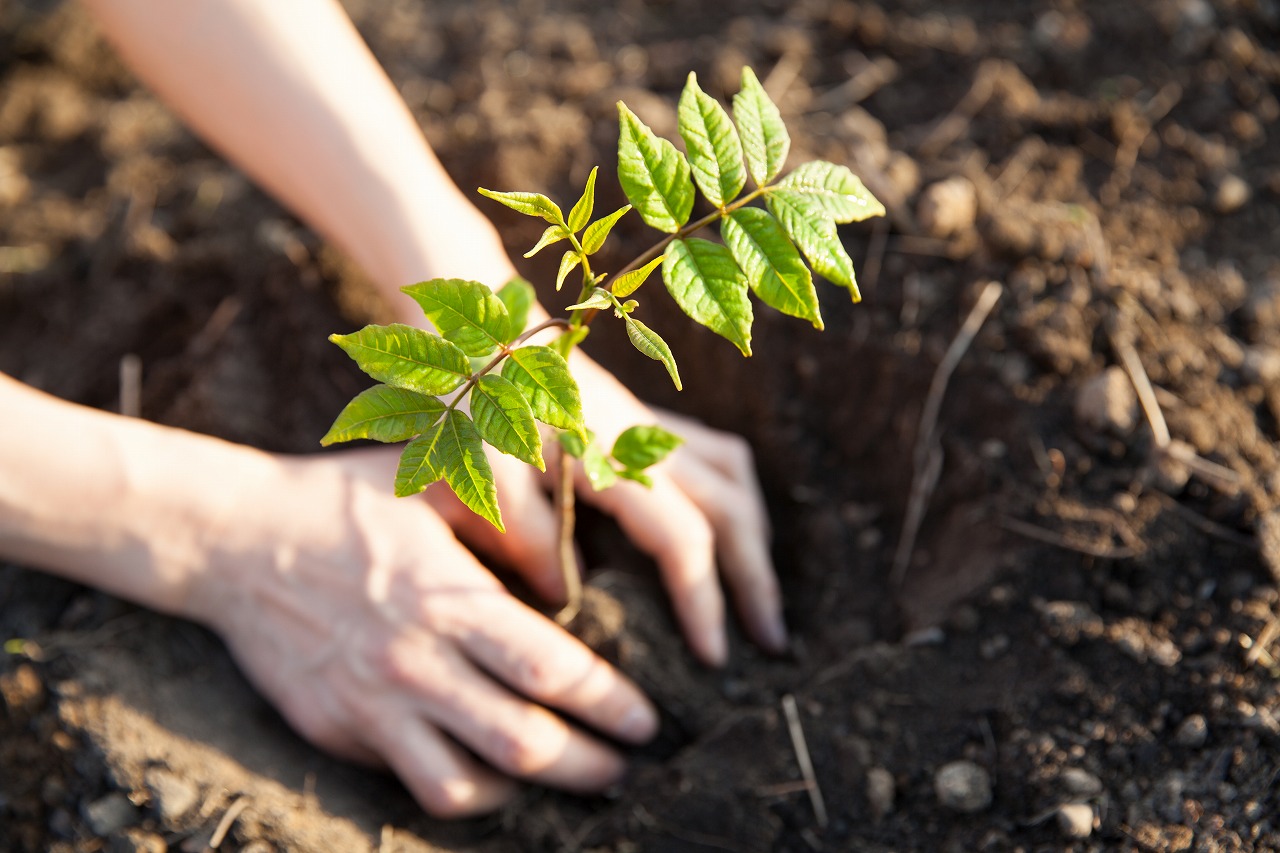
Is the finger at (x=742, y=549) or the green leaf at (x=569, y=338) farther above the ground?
the green leaf at (x=569, y=338)

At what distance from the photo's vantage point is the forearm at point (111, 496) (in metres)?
1.61

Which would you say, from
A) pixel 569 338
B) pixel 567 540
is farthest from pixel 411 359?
pixel 567 540

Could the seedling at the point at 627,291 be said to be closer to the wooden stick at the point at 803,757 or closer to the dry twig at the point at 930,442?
the wooden stick at the point at 803,757

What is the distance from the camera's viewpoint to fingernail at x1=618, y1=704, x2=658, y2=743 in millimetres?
1675

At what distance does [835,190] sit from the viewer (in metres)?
1.03

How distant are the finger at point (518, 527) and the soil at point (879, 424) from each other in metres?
0.12

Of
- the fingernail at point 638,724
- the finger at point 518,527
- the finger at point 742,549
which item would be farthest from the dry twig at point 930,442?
the finger at point 518,527

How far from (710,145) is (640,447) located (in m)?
0.40

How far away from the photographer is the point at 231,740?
167cm

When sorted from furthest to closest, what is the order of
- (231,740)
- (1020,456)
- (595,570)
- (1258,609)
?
(595,570) → (1020,456) → (231,740) → (1258,609)

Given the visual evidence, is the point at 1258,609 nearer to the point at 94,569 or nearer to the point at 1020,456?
the point at 1020,456

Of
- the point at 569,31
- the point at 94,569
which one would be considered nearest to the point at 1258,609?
the point at 94,569

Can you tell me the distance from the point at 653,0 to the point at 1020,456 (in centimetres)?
180

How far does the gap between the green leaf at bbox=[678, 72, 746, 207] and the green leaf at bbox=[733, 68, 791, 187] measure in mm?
13
